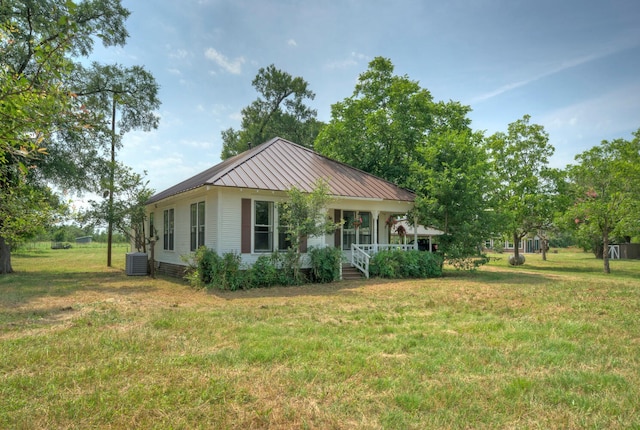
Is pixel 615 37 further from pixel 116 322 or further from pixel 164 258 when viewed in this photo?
pixel 164 258

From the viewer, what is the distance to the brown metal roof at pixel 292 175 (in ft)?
42.1

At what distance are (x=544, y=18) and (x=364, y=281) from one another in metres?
10.3

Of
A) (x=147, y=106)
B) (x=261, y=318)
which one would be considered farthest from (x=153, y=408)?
(x=147, y=106)

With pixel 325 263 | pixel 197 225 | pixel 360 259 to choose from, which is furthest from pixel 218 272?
pixel 360 259

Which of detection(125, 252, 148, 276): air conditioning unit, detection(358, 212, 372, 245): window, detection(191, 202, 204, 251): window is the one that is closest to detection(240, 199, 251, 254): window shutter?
detection(191, 202, 204, 251): window

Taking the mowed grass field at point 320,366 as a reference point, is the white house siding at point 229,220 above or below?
above

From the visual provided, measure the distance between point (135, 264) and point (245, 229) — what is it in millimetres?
6952

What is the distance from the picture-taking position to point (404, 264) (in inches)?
594

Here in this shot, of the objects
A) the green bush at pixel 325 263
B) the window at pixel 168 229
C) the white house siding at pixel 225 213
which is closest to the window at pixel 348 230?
the white house siding at pixel 225 213

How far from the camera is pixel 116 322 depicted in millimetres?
6715

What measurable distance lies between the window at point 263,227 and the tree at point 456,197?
6236mm

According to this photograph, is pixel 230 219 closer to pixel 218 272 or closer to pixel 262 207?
pixel 262 207

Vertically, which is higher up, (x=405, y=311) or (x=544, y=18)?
(x=544, y=18)

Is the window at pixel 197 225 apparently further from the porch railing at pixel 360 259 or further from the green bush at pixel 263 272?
the porch railing at pixel 360 259
